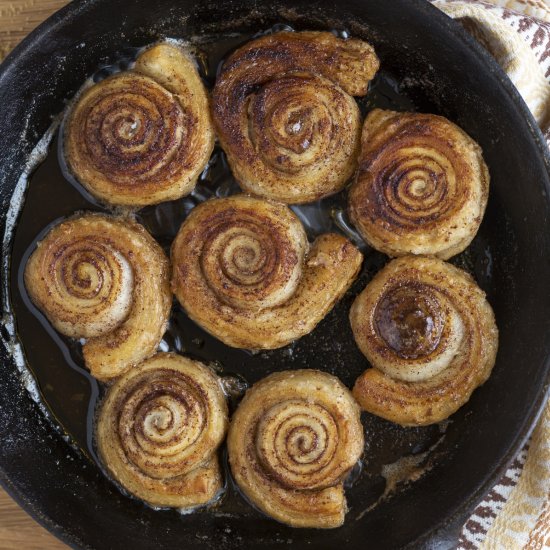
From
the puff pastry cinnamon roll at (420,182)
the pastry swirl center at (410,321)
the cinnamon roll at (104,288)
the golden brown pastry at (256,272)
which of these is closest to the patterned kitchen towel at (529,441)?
the puff pastry cinnamon roll at (420,182)

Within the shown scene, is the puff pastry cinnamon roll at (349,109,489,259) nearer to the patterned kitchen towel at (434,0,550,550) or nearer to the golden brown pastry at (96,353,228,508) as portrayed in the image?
the patterned kitchen towel at (434,0,550,550)

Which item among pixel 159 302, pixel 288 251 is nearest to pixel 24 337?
pixel 159 302

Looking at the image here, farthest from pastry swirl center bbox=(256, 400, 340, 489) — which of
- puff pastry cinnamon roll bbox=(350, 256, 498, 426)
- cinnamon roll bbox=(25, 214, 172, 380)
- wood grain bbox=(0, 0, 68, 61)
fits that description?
wood grain bbox=(0, 0, 68, 61)

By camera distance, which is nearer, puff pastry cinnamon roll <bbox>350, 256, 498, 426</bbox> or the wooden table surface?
puff pastry cinnamon roll <bbox>350, 256, 498, 426</bbox>

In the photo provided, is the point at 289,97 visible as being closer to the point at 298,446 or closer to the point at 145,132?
the point at 145,132

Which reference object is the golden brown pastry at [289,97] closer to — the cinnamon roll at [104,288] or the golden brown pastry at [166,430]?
the cinnamon roll at [104,288]

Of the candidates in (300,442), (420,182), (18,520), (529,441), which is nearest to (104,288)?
(300,442)

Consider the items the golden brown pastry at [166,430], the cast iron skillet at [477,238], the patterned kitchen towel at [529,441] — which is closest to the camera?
the cast iron skillet at [477,238]
